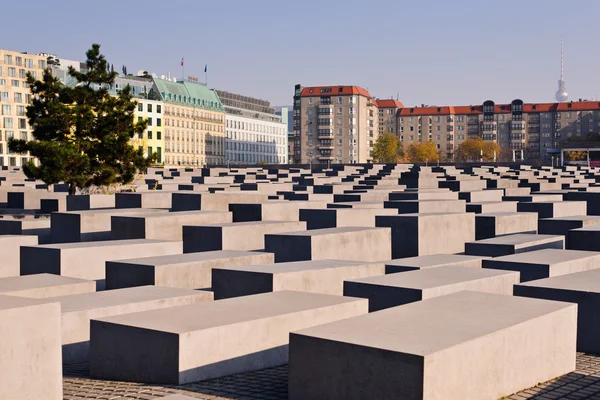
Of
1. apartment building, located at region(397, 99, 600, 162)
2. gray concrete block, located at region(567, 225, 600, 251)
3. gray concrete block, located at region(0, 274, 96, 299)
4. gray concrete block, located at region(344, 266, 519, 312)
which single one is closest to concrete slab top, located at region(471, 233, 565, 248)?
gray concrete block, located at region(567, 225, 600, 251)

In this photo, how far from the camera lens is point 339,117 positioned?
15475 centimetres

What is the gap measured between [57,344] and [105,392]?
595 millimetres

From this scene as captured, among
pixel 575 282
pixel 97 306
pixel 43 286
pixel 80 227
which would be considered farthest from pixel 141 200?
pixel 575 282

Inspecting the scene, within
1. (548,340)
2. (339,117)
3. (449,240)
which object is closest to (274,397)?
(548,340)

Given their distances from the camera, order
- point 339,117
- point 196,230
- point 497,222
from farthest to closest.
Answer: point 339,117 → point 497,222 → point 196,230

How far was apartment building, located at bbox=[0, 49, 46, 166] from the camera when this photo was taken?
110125mm

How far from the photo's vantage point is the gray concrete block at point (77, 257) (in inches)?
557

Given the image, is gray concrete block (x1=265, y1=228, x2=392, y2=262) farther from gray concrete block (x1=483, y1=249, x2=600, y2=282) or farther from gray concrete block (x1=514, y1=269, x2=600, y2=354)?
gray concrete block (x1=514, y1=269, x2=600, y2=354)

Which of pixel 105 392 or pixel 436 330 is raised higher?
pixel 436 330

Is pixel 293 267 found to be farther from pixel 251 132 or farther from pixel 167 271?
pixel 251 132

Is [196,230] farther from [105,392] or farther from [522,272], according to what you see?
[105,392]

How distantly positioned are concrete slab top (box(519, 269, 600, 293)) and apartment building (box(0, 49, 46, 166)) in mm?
103795

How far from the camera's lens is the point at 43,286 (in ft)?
36.9

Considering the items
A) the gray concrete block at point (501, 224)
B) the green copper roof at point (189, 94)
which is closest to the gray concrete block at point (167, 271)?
the gray concrete block at point (501, 224)
